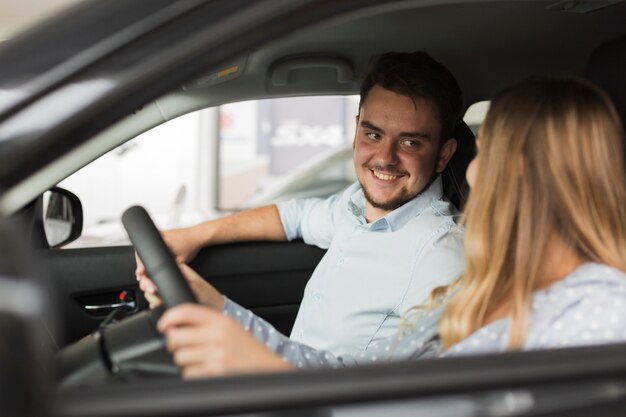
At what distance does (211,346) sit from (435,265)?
77 centimetres

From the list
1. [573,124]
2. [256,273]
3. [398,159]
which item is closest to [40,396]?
[573,124]

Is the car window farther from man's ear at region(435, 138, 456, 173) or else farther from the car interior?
man's ear at region(435, 138, 456, 173)

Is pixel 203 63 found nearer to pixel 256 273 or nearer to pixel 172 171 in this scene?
pixel 256 273

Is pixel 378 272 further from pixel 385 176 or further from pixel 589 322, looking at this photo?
pixel 589 322

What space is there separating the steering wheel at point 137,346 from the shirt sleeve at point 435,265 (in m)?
0.60

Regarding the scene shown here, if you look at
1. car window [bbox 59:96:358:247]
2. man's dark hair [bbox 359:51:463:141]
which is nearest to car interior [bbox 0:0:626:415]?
man's dark hair [bbox 359:51:463:141]

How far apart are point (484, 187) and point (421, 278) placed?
0.50 metres

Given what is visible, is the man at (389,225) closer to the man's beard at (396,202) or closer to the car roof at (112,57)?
the man's beard at (396,202)

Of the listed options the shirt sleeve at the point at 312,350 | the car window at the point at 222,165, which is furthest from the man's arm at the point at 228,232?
the car window at the point at 222,165

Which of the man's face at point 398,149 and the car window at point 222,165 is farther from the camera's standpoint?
the car window at point 222,165

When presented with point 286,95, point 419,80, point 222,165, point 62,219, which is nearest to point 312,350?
point 419,80

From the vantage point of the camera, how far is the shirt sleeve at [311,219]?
88.9 inches

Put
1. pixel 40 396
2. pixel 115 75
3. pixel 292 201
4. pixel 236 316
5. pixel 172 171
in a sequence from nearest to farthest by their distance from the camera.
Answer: pixel 40 396
pixel 115 75
pixel 236 316
pixel 292 201
pixel 172 171

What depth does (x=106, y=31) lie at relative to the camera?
0.96 metres
